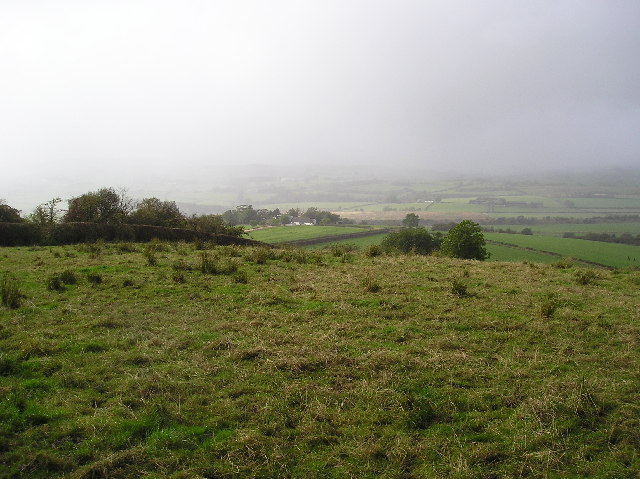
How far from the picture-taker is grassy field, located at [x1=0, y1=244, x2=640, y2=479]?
14.5ft

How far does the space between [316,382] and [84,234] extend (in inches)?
869

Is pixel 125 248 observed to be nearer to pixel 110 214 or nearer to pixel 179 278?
pixel 179 278

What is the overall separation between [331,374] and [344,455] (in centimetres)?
184

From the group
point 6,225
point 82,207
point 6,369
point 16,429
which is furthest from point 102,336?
point 82,207

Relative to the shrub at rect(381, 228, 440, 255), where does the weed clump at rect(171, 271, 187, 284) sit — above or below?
above

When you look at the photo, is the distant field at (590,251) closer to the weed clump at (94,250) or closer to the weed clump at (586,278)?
the weed clump at (586,278)

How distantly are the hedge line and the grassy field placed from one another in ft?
40.5

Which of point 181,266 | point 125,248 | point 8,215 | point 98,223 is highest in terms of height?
point 8,215

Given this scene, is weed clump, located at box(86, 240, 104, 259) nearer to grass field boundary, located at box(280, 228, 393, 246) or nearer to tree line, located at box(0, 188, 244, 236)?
tree line, located at box(0, 188, 244, 236)

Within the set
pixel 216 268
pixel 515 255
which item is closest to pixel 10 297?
pixel 216 268

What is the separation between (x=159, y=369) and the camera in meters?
6.39

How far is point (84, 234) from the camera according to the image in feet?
74.7

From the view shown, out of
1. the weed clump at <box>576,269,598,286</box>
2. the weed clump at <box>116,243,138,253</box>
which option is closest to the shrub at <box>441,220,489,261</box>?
the weed clump at <box>576,269,598,286</box>

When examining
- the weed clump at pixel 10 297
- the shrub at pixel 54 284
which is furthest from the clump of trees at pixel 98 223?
the weed clump at pixel 10 297
